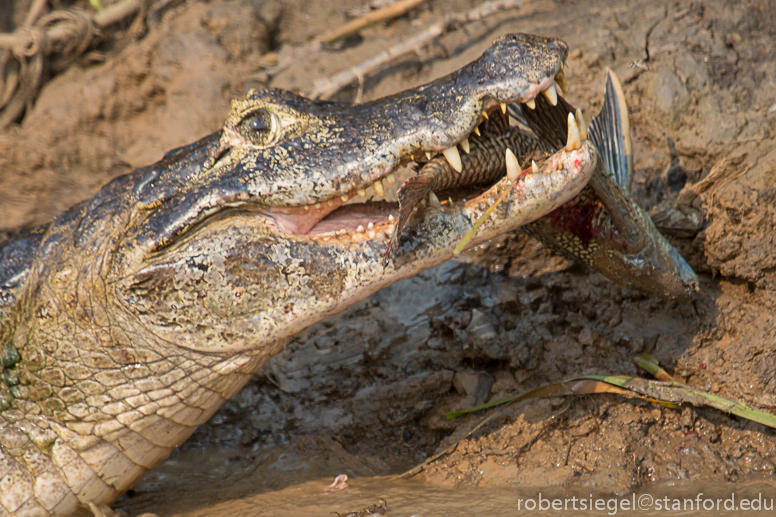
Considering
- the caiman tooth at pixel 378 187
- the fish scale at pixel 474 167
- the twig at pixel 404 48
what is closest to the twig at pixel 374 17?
the twig at pixel 404 48

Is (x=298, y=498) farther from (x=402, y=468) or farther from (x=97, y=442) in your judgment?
(x=97, y=442)

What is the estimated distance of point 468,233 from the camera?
2156mm

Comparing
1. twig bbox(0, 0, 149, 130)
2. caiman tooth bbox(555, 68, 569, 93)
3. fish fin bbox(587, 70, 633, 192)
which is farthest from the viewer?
twig bbox(0, 0, 149, 130)

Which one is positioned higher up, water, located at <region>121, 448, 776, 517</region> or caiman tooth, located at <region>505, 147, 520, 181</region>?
caiman tooth, located at <region>505, 147, 520, 181</region>

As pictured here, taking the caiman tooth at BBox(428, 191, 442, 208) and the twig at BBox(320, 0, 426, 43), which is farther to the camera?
the twig at BBox(320, 0, 426, 43)

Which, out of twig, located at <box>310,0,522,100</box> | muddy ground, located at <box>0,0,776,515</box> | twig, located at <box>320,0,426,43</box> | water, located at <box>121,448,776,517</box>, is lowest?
water, located at <box>121,448,776,517</box>

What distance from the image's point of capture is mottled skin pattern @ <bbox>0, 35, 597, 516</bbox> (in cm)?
212

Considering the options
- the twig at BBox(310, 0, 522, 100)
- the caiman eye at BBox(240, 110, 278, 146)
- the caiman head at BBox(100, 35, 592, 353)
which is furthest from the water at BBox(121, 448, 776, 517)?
the twig at BBox(310, 0, 522, 100)

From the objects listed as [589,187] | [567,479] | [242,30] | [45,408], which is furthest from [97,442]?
[242,30]

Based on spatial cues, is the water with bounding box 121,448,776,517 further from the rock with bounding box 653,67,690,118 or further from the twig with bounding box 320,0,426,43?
the twig with bounding box 320,0,426,43

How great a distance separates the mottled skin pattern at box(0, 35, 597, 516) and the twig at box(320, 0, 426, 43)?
2.50 m

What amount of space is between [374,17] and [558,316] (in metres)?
2.62

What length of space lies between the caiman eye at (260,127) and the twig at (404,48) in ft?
6.68

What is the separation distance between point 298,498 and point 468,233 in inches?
47.8
